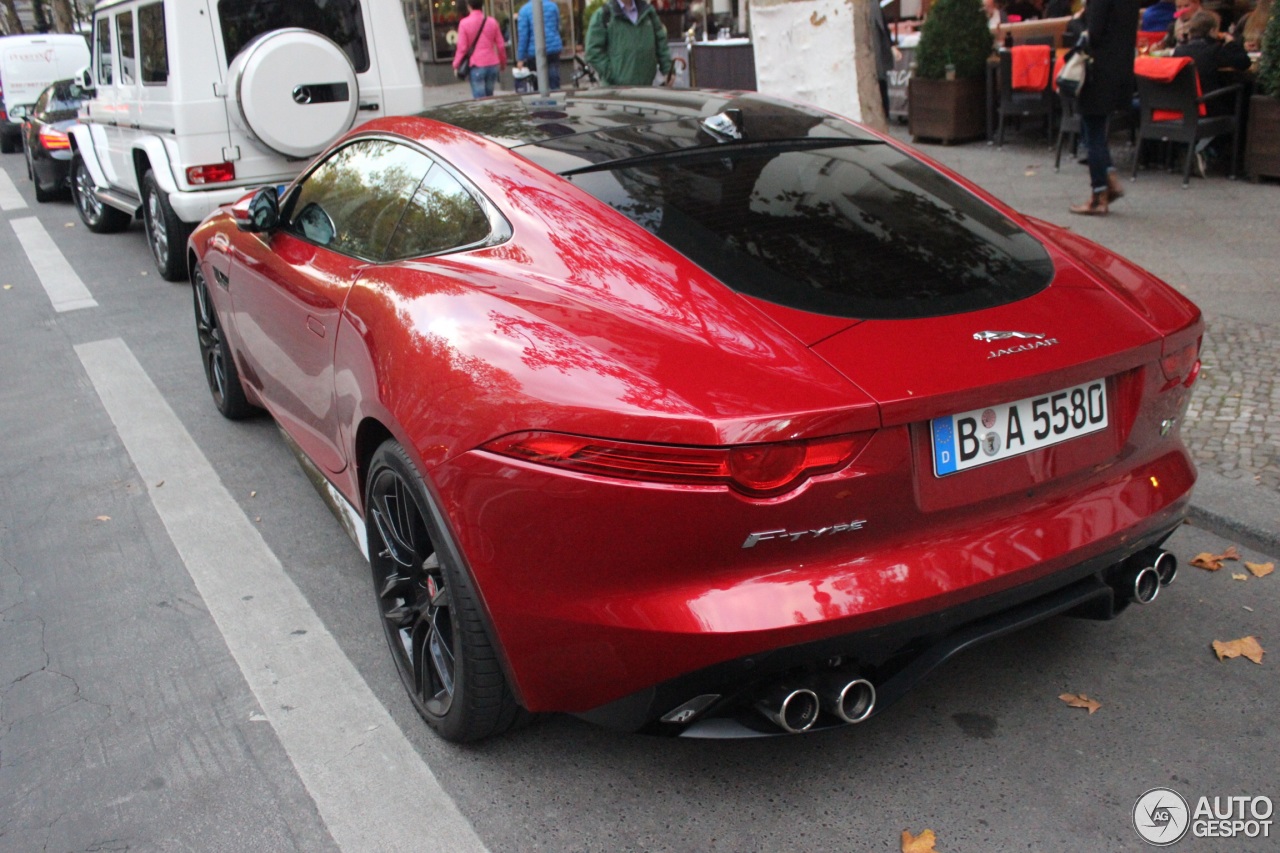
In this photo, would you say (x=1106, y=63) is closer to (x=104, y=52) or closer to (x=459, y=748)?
(x=459, y=748)

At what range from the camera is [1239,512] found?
13.3 feet

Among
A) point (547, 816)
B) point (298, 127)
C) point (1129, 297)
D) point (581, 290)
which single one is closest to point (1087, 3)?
point (298, 127)

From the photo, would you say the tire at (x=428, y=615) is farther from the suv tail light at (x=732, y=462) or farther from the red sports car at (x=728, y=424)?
the suv tail light at (x=732, y=462)

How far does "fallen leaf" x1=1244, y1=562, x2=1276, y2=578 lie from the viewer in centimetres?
380

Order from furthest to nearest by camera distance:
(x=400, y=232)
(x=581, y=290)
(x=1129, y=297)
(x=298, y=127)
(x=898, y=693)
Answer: (x=298, y=127)
(x=400, y=232)
(x=1129, y=297)
(x=581, y=290)
(x=898, y=693)

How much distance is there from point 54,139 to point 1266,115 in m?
12.1

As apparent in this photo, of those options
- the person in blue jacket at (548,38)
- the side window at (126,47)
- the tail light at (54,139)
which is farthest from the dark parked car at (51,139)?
the person in blue jacket at (548,38)

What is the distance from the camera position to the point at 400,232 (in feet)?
11.3

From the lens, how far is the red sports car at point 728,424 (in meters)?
2.31

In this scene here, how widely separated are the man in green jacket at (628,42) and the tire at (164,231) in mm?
4396

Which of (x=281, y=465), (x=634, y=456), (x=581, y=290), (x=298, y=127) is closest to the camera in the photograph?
(x=634, y=456)

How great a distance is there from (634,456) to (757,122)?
1550 mm

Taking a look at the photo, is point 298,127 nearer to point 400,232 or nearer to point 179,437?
point 179,437

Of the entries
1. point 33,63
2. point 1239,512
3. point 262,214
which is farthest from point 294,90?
point 33,63
